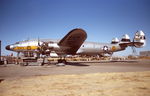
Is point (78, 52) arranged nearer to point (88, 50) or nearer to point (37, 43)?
point (88, 50)

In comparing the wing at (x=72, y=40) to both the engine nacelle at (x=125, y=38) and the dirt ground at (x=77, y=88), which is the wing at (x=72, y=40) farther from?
the engine nacelle at (x=125, y=38)

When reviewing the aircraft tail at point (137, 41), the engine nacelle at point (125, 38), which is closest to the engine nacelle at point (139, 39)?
the aircraft tail at point (137, 41)

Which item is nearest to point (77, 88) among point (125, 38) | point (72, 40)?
point (72, 40)

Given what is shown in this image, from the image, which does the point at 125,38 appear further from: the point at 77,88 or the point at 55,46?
the point at 77,88

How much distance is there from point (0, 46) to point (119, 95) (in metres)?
23.8

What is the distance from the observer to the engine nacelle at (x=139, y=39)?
3139 centimetres

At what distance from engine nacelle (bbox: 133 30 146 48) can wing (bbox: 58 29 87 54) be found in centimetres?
1445

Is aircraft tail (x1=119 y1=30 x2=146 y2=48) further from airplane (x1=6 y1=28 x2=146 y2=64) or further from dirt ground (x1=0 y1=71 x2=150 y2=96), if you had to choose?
dirt ground (x1=0 y1=71 x2=150 y2=96)

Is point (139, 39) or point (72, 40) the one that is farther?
point (139, 39)

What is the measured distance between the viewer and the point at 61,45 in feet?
75.4

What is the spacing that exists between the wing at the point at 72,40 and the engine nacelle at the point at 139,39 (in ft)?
47.4

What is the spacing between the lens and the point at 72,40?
22.7 meters

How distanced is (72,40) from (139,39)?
17556 millimetres

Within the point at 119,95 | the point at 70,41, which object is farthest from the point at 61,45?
the point at 119,95
